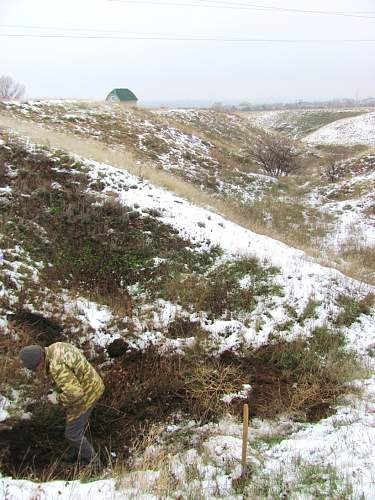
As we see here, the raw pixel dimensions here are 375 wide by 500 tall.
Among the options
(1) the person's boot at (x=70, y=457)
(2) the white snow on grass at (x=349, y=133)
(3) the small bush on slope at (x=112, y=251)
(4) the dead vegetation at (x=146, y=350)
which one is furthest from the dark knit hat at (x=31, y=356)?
(2) the white snow on grass at (x=349, y=133)

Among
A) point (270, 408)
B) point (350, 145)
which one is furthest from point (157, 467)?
point (350, 145)

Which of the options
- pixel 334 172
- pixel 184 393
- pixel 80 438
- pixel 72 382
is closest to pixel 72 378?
pixel 72 382

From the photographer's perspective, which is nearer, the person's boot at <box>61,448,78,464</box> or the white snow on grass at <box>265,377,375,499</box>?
the white snow on grass at <box>265,377,375,499</box>

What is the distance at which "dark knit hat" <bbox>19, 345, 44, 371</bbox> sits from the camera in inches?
137

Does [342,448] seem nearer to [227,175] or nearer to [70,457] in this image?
[70,457]

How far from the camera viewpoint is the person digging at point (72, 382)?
3.61 metres

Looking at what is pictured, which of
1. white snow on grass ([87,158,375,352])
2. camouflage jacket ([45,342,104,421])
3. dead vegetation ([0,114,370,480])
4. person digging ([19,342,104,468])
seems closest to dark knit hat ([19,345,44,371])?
person digging ([19,342,104,468])

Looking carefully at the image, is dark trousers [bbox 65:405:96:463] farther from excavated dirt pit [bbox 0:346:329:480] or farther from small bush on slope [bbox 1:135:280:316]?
small bush on slope [bbox 1:135:280:316]

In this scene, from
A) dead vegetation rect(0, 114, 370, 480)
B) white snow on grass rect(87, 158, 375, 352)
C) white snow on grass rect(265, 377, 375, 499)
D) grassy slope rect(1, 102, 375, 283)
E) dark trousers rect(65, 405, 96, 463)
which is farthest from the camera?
grassy slope rect(1, 102, 375, 283)

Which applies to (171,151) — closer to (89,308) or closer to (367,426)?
(89,308)

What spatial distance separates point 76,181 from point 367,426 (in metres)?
7.75

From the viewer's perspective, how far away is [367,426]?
13.5 ft

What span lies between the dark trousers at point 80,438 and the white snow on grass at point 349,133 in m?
37.3

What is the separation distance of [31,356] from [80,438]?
1179mm
